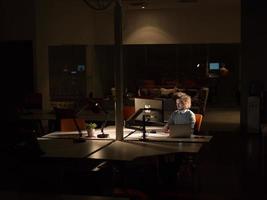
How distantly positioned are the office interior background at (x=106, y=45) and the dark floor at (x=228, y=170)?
5.80ft

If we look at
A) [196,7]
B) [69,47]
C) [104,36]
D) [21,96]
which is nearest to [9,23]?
[21,96]

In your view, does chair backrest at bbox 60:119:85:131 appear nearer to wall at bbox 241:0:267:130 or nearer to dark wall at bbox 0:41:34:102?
wall at bbox 241:0:267:130

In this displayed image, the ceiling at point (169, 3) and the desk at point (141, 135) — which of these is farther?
the ceiling at point (169, 3)

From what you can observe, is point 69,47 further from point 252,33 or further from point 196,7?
point 252,33

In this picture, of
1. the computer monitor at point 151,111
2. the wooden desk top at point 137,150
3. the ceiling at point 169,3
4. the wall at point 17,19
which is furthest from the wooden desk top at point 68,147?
the ceiling at point 169,3

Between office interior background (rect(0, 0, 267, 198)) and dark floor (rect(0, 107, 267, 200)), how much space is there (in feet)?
5.80

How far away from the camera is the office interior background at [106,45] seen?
13859 mm

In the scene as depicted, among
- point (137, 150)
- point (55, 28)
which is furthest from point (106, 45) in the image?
point (137, 150)

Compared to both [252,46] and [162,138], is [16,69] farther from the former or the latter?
[162,138]

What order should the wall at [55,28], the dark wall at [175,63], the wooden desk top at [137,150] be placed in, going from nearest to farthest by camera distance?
the wooden desk top at [137,150]
the wall at [55,28]
the dark wall at [175,63]

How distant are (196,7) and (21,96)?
21.1ft

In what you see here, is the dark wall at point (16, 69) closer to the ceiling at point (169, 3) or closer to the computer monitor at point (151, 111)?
the ceiling at point (169, 3)

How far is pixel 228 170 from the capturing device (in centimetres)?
834

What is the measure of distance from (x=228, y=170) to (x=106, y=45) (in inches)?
416
